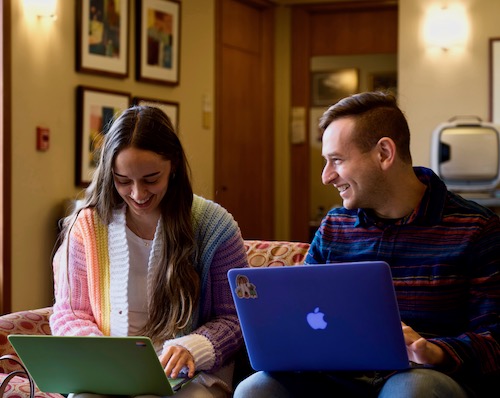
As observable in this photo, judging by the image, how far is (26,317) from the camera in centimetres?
252

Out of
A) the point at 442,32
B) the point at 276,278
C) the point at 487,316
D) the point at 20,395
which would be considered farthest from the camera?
the point at 442,32

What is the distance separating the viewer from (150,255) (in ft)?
7.36

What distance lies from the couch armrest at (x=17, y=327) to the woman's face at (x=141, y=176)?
55 cm

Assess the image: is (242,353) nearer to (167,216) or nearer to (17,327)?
(167,216)

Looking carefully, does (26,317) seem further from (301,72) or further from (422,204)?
(301,72)

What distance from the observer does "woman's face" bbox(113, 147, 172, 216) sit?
7.05ft

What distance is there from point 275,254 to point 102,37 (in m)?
2.65

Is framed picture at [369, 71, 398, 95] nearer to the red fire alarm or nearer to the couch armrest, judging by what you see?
the red fire alarm

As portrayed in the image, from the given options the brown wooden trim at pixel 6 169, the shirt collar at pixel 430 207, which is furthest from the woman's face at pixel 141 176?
the brown wooden trim at pixel 6 169

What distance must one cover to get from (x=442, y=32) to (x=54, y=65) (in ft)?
8.53

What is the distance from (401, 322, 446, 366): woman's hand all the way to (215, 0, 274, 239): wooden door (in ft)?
13.8

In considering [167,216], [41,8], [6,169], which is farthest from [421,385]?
[41,8]

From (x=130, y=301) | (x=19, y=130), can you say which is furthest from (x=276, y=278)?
(x=19, y=130)

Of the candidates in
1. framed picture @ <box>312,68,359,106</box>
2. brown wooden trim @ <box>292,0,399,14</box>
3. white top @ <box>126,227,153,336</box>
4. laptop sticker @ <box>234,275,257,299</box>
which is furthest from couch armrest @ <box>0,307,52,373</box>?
framed picture @ <box>312,68,359,106</box>
